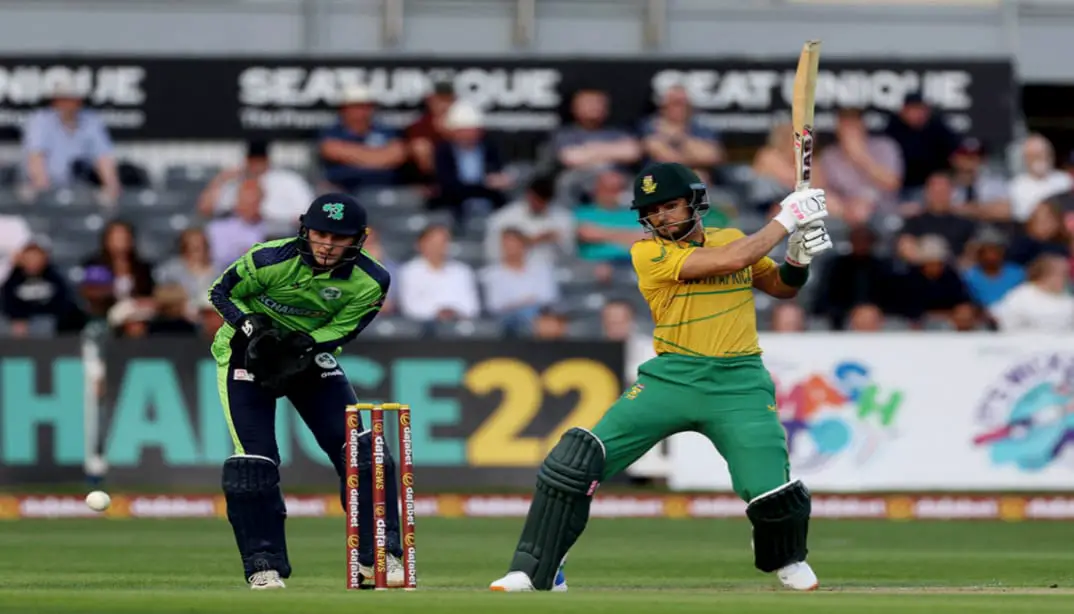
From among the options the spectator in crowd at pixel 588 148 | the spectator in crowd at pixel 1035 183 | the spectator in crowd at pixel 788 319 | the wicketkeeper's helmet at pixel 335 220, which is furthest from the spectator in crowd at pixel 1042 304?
the wicketkeeper's helmet at pixel 335 220

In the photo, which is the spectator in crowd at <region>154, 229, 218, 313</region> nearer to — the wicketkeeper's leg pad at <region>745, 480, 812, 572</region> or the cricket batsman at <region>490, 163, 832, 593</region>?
the cricket batsman at <region>490, 163, 832, 593</region>

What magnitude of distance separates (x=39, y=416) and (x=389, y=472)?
8.04 m

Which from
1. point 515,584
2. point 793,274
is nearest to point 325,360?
point 515,584

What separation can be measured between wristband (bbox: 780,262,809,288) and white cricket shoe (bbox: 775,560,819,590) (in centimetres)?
126

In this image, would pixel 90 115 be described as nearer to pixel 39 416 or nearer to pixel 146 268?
pixel 146 268

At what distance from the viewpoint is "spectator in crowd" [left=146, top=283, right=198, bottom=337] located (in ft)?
57.8

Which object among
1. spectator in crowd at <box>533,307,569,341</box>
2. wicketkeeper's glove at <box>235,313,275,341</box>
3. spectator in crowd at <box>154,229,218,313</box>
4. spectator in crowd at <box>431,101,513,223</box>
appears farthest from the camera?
spectator in crowd at <box>431,101,513,223</box>

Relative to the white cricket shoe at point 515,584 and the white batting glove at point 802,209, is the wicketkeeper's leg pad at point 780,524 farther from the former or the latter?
the white batting glove at point 802,209

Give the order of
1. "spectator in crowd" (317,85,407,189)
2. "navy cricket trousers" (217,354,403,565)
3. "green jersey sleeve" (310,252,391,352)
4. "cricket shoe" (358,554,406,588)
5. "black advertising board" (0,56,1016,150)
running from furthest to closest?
"black advertising board" (0,56,1016,150), "spectator in crowd" (317,85,407,189), "green jersey sleeve" (310,252,391,352), "navy cricket trousers" (217,354,403,565), "cricket shoe" (358,554,406,588)

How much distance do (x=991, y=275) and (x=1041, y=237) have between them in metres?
0.61

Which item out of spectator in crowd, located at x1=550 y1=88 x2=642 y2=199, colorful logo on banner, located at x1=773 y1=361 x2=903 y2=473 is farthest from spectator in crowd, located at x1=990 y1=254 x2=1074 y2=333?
spectator in crowd, located at x1=550 y1=88 x2=642 y2=199

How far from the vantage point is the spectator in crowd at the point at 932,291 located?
18609 mm

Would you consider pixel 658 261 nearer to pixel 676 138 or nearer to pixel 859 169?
pixel 676 138

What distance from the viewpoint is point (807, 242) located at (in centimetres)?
943
